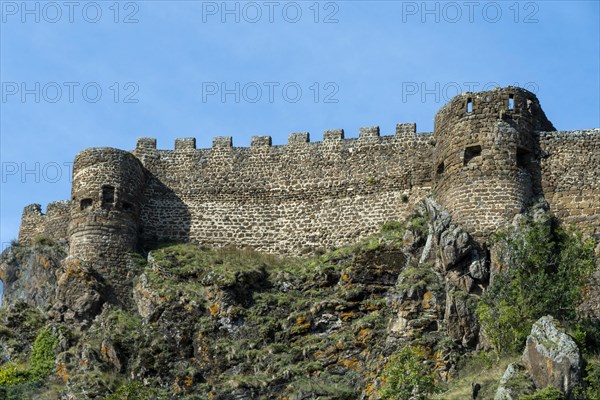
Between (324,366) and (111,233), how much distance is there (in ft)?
38.2

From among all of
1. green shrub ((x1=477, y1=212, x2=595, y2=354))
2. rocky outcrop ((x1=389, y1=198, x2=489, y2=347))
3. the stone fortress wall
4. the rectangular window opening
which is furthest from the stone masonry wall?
green shrub ((x1=477, y1=212, x2=595, y2=354))

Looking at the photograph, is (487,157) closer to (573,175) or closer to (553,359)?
(573,175)

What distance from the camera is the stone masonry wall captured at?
6109cm

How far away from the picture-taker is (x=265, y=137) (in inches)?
2393

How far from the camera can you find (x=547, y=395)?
4197 cm

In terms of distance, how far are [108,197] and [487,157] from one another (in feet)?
49.7

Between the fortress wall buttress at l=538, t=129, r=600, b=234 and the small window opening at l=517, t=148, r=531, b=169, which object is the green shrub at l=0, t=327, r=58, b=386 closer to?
the small window opening at l=517, t=148, r=531, b=169

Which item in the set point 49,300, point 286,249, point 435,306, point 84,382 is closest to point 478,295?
point 435,306

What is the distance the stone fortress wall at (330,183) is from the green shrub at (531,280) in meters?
1.83

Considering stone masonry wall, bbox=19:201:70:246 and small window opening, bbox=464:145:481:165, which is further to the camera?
stone masonry wall, bbox=19:201:70:246

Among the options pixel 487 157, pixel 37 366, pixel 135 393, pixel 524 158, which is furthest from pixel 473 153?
pixel 37 366

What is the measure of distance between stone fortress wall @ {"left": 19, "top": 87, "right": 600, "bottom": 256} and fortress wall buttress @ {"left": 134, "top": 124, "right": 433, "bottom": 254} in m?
0.04

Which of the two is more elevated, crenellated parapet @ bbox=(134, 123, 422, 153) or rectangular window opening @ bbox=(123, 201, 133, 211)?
crenellated parapet @ bbox=(134, 123, 422, 153)

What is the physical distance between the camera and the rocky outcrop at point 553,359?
1687 inches
